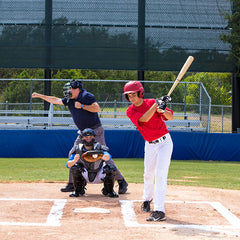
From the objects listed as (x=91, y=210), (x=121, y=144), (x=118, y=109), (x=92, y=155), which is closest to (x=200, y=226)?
(x=91, y=210)

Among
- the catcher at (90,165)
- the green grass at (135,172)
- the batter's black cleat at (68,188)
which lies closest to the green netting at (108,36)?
the green grass at (135,172)

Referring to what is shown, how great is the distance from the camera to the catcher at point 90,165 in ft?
20.0

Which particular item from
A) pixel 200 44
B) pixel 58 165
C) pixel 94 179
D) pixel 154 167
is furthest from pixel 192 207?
pixel 200 44

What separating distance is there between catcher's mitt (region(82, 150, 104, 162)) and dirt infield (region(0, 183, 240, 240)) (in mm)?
621

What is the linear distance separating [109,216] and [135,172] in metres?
5.18

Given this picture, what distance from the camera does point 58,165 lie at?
11859 millimetres

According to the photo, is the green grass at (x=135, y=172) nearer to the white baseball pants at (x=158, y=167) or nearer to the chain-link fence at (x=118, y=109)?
the chain-link fence at (x=118, y=109)

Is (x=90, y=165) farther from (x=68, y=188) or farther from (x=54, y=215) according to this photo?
(x=54, y=215)

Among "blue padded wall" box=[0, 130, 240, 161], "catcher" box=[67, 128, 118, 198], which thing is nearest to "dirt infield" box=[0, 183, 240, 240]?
"catcher" box=[67, 128, 118, 198]

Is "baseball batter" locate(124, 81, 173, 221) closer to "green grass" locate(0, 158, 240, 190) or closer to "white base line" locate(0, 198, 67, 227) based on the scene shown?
"white base line" locate(0, 198, 67, 227)

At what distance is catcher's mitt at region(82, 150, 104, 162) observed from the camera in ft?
19.7

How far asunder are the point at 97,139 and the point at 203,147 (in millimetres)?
8404

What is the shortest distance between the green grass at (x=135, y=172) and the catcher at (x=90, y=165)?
2.21 m

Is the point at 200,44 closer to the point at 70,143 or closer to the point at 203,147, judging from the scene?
the point at 203,147
